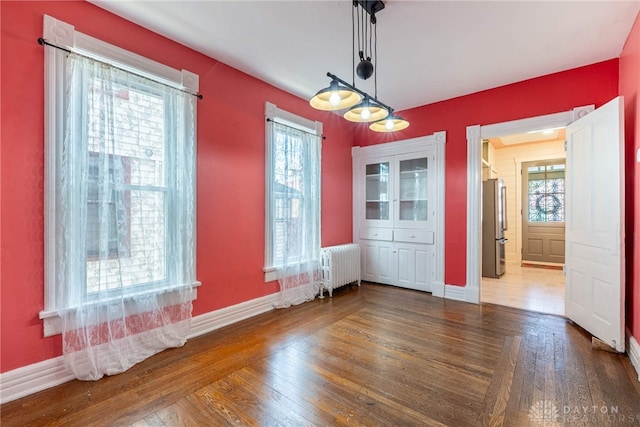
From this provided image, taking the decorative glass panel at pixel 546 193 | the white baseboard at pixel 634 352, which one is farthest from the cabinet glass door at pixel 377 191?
the decorative glass panel at pixel 546 193

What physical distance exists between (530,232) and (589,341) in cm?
481

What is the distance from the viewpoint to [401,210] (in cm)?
488

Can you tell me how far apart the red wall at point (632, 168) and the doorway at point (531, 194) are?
311 centimetres

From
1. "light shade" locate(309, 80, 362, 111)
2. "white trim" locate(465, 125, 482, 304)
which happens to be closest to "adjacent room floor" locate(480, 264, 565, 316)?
"white trim" locate(465, 125, 482, 304)

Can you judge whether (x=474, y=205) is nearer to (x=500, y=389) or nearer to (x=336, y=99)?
(x=500, y=389)

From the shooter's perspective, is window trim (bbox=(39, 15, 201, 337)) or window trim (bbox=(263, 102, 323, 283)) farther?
window trim (bbox=(263, 102, 323, 283))

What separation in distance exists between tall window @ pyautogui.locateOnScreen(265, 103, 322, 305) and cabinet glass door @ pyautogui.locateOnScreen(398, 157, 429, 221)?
1.46 meters

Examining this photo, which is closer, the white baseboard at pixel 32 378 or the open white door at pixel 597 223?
the white baseboard at pixel 32 378

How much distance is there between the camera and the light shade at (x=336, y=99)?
86.0 inches

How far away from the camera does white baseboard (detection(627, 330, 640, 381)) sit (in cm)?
233

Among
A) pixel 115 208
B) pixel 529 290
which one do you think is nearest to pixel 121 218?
pixel 115 208

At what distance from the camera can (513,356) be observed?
8.43ft

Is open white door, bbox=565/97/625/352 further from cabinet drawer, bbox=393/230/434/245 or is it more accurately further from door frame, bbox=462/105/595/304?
cabinet drawer, bbox=393/230/434/245

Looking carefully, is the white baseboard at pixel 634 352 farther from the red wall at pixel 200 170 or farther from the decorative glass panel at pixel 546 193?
the decorative glass panel at pixel 546 193
